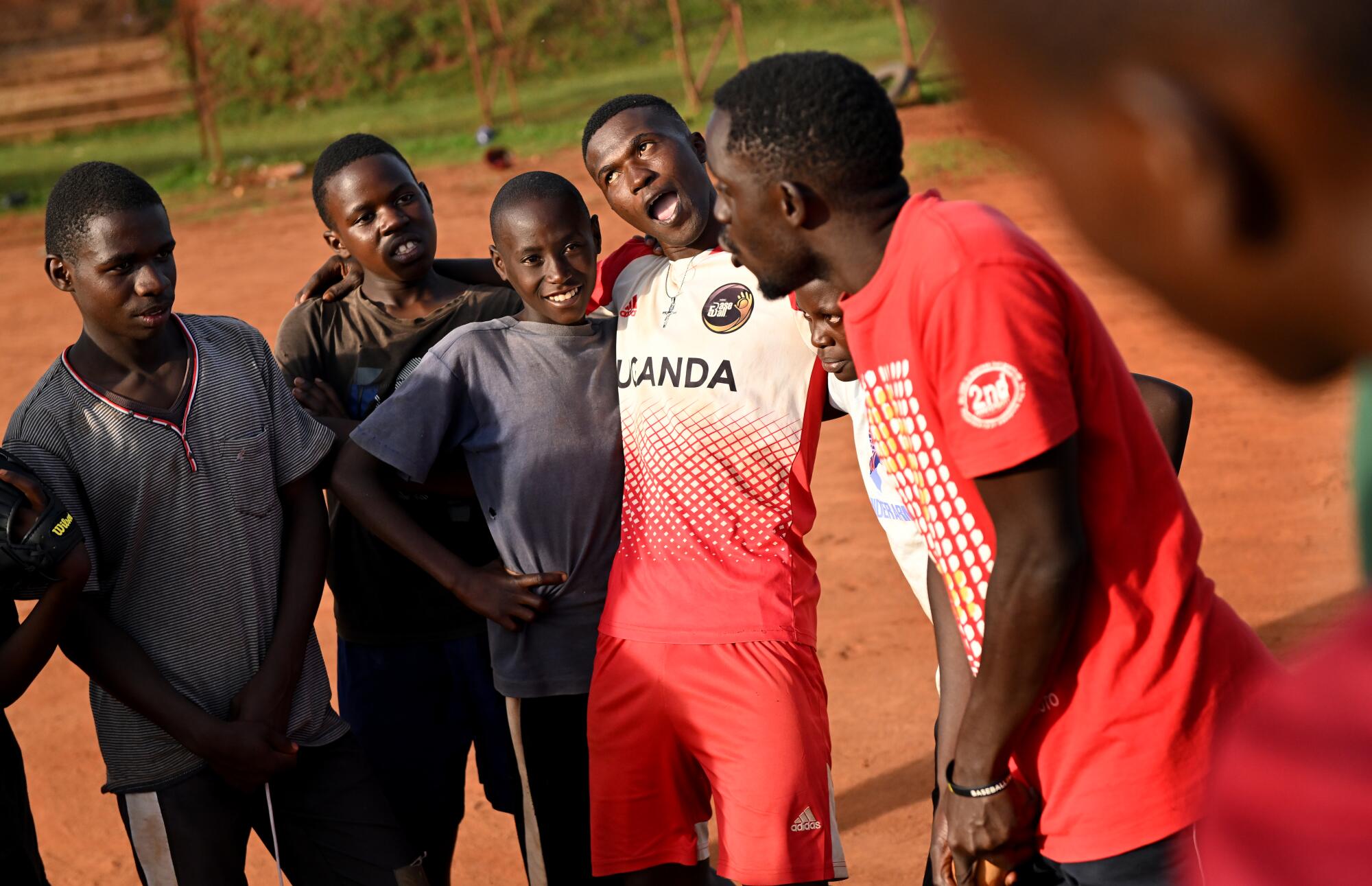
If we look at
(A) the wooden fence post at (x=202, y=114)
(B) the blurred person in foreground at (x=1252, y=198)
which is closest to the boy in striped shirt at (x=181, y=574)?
(B) the blurred person in foreground at (x=1252, y=198)

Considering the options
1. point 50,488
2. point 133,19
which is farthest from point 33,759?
point 133,19

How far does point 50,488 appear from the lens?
2.90 meters

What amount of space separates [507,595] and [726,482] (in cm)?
65

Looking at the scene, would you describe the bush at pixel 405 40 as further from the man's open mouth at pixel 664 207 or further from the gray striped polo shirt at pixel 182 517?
the gray striped polo shirt at pixel 182 517

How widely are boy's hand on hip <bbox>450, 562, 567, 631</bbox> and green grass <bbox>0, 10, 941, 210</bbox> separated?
594 inches

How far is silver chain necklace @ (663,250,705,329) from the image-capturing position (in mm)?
3184

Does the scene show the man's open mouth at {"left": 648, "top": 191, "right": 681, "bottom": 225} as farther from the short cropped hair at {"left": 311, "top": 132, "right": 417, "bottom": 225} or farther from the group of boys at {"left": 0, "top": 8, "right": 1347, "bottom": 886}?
the short cropped hair at {"left": 311, "top": 132, "right": 417, "bottom": 225}

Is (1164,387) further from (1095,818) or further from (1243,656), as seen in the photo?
(1095,818)

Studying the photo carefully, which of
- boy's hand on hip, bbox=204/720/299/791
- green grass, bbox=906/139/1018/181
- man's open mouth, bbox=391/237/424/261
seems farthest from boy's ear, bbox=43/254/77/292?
green grass, bbox=906/139/1018/181

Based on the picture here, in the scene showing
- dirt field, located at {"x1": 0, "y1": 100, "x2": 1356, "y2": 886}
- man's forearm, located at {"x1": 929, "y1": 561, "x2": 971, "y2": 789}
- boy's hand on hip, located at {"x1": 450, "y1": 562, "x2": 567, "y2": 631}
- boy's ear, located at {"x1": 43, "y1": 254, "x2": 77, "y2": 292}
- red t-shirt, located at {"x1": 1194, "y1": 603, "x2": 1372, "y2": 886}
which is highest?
red t-shirt, located at {"x1": 1194, "y1": 603, "x2": 1372, "y2": 886}

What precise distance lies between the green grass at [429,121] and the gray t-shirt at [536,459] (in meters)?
14.9

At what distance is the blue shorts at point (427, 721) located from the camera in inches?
144

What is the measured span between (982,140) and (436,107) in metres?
23.2

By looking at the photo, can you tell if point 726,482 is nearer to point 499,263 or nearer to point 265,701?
point 499,263
